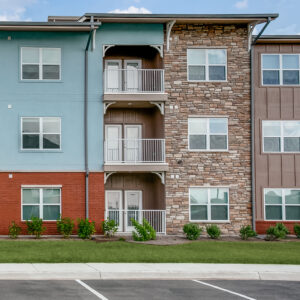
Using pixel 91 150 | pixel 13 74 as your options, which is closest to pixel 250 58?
pixel 91 150

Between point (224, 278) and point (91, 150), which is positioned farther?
point (91, 150)

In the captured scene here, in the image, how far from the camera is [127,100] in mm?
26906

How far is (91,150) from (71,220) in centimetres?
323

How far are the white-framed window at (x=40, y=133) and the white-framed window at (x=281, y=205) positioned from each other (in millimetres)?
9833

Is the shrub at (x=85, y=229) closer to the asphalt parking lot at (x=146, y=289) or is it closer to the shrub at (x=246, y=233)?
the shrub at (x=246, y=233)

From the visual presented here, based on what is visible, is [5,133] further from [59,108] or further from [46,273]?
[46,273]

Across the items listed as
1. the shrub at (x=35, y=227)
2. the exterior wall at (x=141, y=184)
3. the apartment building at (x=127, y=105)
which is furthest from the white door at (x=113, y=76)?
the shrub at (x=35, y=227)

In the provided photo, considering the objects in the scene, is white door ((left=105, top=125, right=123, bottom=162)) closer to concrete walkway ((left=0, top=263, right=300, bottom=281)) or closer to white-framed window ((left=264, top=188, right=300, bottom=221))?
white-framed window ((left=264, top=188, right=300, bottom=221))

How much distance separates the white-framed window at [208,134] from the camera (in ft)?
90.4

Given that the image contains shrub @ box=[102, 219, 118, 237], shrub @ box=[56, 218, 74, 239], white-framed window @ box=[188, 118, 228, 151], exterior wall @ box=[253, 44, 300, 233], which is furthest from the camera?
exterior wall @ box=[253, 44, 300, 233]

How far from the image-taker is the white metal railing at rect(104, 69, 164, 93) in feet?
91.5

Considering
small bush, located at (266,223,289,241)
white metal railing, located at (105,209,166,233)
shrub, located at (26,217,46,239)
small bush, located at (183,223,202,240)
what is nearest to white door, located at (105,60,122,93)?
white metal railing, located at (105,209,166,233)

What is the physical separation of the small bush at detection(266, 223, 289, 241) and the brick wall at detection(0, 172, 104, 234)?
728cm

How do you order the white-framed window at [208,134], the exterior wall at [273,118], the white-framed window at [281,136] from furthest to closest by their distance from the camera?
the white-framed window at [281,136], the exterior wall at [273,118], the white-framed window at [208,134]
